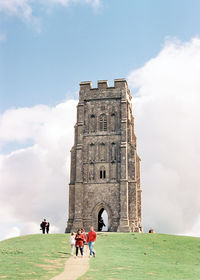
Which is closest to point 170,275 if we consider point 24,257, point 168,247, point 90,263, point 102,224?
point 90,263

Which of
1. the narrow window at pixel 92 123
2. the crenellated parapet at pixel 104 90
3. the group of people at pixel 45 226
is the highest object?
the crenellated parapet at pixel 104 90

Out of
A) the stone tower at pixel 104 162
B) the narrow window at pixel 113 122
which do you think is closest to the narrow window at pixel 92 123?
the stone tower at pixel 104 162

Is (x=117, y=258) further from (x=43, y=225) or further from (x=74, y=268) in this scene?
(x=43, y=225)

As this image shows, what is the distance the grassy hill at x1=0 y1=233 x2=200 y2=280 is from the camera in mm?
16703

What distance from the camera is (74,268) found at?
18.2 meters

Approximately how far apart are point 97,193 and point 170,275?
28.7m

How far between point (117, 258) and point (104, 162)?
25.5 meters

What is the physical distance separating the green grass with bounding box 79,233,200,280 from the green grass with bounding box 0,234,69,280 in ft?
6.35

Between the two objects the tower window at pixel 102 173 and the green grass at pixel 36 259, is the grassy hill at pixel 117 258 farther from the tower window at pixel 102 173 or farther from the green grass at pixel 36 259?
the tower window at pixel 102 173

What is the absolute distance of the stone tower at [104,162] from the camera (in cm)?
4478

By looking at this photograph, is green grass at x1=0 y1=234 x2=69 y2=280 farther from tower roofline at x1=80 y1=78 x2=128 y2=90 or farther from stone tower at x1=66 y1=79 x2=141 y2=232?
tower roofline at x1=80 y1=78 x2=128 y2=90

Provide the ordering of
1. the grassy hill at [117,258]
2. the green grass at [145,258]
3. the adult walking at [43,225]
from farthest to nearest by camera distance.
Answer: the adult walking at [43,225] < the green grass at [145,258] < the grassy hill at [117,258]

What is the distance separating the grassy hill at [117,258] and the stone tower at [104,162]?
11331 mm

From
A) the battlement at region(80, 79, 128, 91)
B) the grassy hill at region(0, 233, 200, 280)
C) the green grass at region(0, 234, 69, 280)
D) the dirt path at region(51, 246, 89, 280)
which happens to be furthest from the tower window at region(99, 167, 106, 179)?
the dirt path at region(51, 246, 89, 280)
